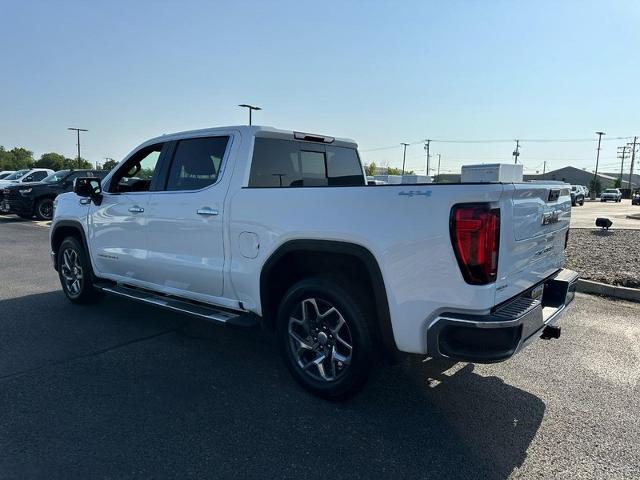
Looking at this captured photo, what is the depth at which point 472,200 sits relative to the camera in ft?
8.91

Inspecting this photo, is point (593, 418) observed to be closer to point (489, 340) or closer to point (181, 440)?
point (489, 340)

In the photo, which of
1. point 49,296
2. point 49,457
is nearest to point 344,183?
point 49,457

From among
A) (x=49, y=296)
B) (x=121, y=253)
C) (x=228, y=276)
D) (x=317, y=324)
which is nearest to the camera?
(x=317, y=324)

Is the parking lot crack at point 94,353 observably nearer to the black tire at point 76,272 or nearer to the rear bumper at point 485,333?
the black tire at point 76,272

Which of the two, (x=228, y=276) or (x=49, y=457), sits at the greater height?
(x=228, y=276)

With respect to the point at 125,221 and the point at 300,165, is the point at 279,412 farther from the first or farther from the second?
the point at 125,221

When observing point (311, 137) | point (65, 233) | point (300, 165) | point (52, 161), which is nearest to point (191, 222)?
point (300, 165)

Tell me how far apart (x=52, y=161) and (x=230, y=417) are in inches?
4834

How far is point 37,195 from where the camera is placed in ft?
56.1

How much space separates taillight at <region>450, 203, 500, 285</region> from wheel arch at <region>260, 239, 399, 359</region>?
1.79 feet

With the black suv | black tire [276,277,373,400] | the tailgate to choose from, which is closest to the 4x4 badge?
the tailgate

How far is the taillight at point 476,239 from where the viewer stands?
8.89 feet

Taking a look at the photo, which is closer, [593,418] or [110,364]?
[593,418]

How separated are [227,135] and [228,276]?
4.12 feet
